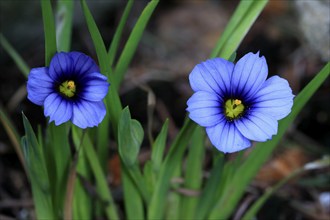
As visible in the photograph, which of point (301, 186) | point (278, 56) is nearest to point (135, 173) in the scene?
point (301, 186)

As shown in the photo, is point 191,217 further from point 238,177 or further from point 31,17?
point 31,17

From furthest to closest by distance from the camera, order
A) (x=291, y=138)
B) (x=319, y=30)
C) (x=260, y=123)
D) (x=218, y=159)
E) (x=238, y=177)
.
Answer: (x=291, y=138), (x=319, y=30), (x=238, y=177), (x=218, y=159), (x=260, y=123)

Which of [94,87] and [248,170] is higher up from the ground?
[94,87]

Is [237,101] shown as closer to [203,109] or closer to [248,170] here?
[203,109]

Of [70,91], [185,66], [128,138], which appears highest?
[70,91]

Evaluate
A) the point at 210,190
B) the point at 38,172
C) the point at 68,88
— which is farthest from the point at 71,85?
the point at 210,190

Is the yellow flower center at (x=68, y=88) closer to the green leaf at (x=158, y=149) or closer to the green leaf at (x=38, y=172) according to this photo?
the green leaf at (x=38, y=172)

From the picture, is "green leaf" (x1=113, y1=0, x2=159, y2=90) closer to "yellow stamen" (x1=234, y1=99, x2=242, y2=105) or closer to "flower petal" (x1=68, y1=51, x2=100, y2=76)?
"flower petal" (x1=68, y1=51, x2=100, y2=76)
